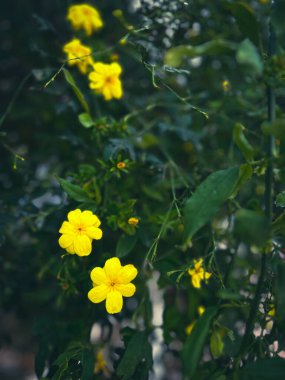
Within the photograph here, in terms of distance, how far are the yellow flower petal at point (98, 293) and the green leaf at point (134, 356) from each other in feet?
0.47

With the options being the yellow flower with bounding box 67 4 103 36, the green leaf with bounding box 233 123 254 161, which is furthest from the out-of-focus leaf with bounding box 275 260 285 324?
the yellow flower with bounding box 67 4 103 36

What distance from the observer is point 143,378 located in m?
1.05

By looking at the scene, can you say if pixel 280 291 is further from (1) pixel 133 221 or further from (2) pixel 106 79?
(2) pixel 106 79

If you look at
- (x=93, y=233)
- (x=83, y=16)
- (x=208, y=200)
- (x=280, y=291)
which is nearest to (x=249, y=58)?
(x=208, y=200)

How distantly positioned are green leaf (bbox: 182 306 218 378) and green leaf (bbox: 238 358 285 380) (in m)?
0.14

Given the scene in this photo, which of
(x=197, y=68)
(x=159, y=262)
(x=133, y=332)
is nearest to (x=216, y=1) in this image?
(x=197, y=68)

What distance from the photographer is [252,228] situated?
0.76 metres

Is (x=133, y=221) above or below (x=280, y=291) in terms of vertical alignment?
below

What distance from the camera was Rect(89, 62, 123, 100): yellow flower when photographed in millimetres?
1205

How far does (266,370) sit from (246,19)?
0.69 meters

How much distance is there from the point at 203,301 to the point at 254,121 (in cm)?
63

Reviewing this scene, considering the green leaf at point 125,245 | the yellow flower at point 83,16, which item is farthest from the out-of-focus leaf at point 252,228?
the yellow flower at point 83,16

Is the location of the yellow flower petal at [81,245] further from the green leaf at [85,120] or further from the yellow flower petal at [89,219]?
the green leaf at [85,120]

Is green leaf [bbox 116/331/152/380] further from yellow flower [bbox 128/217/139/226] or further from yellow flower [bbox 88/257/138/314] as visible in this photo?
yellow flower [bbox 128/217/139/226]
